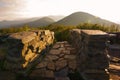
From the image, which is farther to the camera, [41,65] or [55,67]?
[41,65]

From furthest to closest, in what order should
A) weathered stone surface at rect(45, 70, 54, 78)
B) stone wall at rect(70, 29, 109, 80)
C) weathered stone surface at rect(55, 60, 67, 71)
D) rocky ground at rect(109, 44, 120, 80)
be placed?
weathered stone surface at rect(55, 60, 67, 71) < rocky ground at rect(109, 44, 120, 80) < weathered stone surface at rect(45, 70, 54, 78) < stone wall at rect(70, 29, 109, 80)

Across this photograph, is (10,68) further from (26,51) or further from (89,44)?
(89,44)

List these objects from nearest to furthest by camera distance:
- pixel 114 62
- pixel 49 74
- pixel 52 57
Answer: pixel 49 74, pixel 52 57, pixel 114 62

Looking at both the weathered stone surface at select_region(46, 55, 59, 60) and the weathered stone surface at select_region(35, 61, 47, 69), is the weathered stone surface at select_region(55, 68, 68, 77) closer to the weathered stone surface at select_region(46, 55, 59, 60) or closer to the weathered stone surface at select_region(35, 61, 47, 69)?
the weathered stone surface at select_region(35, 61, 47, 69)

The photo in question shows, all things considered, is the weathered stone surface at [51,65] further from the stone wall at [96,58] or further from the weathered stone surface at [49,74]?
the stone wall at [96,58]

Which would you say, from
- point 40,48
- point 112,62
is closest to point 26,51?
point 40,48

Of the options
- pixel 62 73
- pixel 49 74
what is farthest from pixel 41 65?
pixel 62 73

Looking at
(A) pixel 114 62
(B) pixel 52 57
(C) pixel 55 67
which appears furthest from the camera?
(A) pixel 114 62

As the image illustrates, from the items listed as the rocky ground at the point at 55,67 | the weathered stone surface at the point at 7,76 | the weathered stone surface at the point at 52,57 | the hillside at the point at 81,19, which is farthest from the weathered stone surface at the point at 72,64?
the hillside at the point at 81,19

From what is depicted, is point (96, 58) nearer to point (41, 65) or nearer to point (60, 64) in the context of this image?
point (60, 64)

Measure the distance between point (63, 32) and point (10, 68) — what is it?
7.46 m

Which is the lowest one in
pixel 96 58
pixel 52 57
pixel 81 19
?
pixel 52 57

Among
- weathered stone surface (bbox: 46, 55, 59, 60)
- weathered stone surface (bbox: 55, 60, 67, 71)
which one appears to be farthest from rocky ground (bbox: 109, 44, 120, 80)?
weathered stone surface (bbox: 46, 55, 59, 60)

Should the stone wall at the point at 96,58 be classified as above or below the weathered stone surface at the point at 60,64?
above
